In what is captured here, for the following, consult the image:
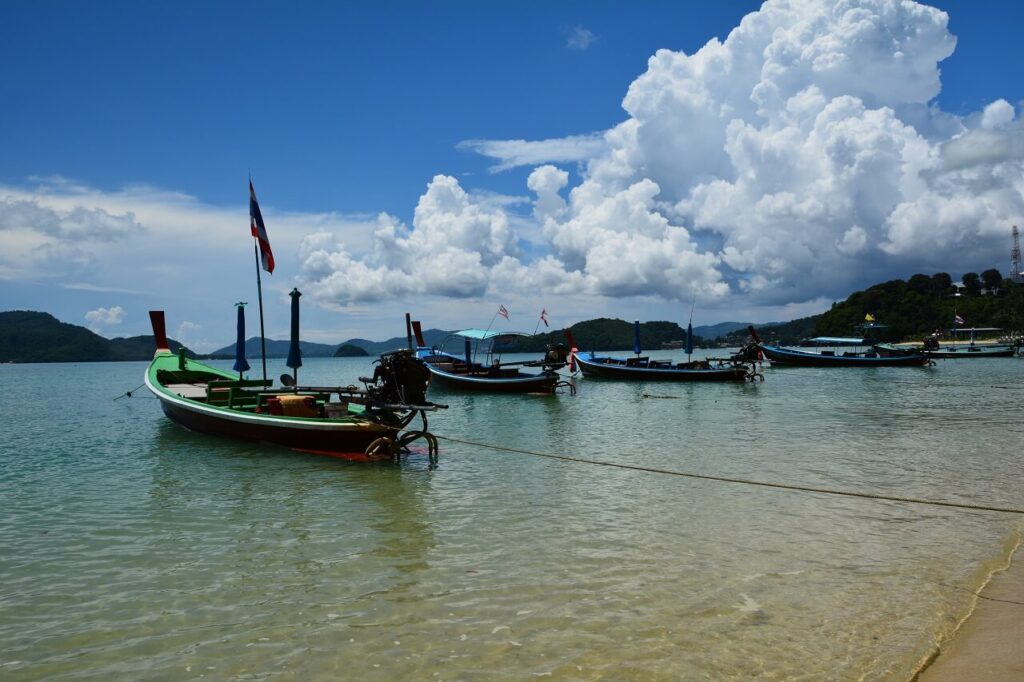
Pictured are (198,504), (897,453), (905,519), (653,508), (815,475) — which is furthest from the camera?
(897,453)

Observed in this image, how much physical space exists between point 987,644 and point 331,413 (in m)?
15.3

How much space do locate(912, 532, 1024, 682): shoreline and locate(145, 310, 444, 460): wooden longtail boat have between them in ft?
39.0

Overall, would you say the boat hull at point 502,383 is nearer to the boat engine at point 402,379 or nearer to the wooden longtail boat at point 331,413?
the wooden longtail boat at point 331,413

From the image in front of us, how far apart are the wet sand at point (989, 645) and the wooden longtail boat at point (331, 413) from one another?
1189 cm

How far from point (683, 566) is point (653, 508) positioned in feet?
10.9

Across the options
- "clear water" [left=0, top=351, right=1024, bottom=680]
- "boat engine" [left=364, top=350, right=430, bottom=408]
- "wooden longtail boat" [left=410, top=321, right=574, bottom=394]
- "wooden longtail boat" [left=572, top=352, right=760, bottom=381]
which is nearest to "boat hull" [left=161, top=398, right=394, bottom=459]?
"clear water" [left=0, top=351, right=1024, bottom=680]

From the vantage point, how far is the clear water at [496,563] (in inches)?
236

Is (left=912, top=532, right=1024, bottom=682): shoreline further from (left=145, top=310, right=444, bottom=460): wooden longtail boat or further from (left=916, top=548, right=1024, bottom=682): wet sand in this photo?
(left=145, top=310, right=444, bottom=460): wooden longtail boat

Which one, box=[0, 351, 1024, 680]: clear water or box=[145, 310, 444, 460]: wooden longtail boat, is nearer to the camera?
box=[0, 351, 1024, 680]: clear water

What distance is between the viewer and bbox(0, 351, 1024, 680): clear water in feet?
19.7

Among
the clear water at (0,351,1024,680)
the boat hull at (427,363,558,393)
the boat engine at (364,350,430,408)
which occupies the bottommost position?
the clear water at (0,351,1024,680)

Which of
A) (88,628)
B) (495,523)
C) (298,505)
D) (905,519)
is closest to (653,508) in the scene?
(495,523)

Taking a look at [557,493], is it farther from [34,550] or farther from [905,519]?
[34,550]

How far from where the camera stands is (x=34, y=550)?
31.8 ft
